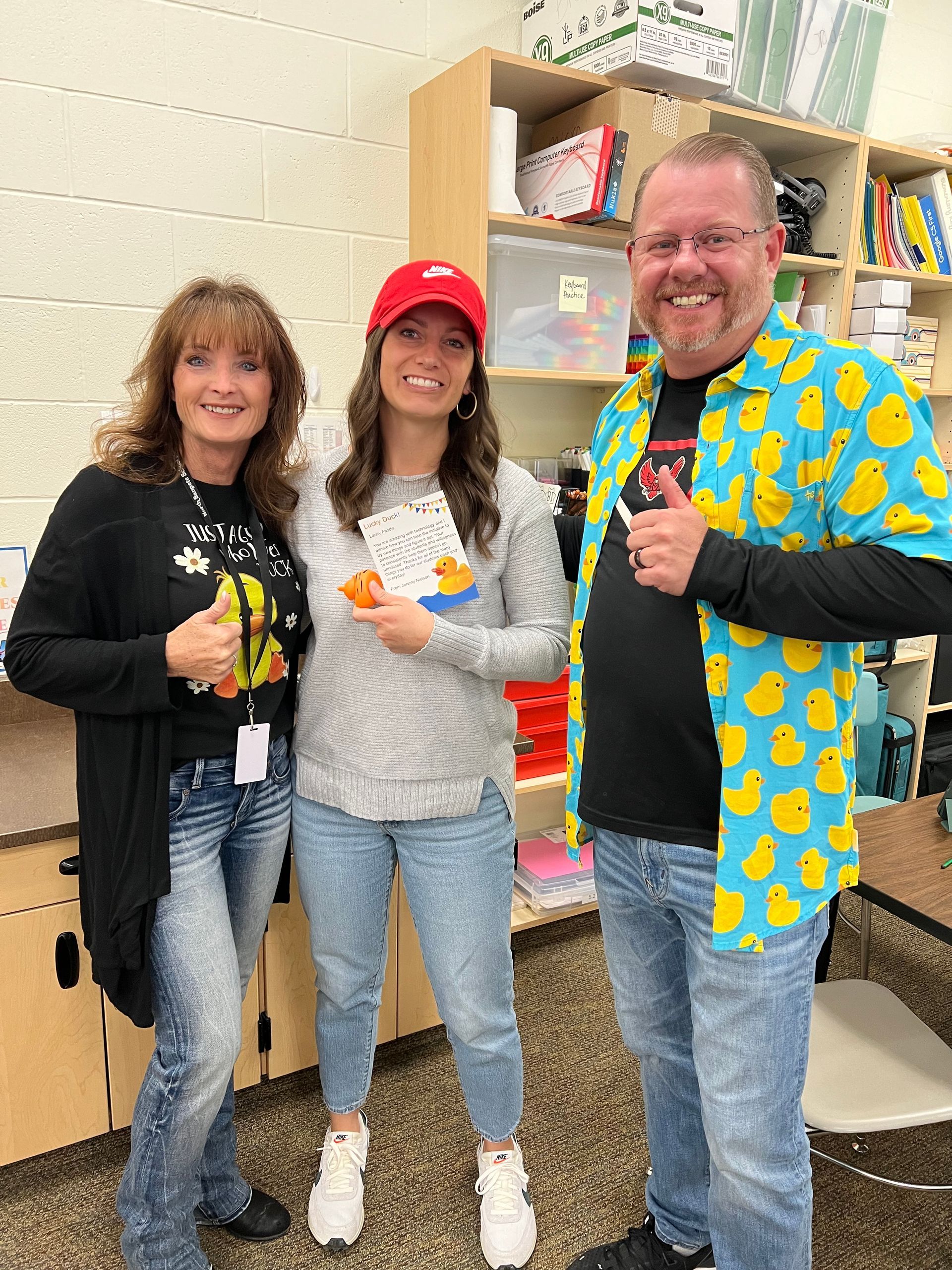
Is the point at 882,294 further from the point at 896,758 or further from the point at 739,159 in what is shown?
the point at 739,159

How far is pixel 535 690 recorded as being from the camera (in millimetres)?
2566

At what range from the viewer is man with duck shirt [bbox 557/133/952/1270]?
3.63 feet

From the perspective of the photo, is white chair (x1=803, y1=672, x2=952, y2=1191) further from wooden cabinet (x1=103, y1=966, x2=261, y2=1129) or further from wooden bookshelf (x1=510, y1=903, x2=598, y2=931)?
wooden cabinet (x1=103, y1=966, x2=261, y2=1129)

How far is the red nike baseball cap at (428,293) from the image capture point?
143 cm

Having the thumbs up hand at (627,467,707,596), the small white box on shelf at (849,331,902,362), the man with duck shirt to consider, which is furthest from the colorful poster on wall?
the small white box on shelf at (849,331,902,362)

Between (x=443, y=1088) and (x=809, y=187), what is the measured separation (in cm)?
294

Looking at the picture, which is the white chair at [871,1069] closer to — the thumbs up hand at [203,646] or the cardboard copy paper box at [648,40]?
the thumbs up hand at [203,646]

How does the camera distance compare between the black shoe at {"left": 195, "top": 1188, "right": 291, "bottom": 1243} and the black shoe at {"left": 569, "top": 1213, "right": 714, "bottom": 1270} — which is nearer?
the black shoe at {"left": 569, "top": 1213, "right": 714, "bottom": 1270}

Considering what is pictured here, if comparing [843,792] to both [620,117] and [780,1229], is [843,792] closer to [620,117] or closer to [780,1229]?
[780,1229]

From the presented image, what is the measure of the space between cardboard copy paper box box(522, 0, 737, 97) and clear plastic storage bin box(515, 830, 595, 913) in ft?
6.98

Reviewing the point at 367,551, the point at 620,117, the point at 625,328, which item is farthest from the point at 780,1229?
the point at 620,117

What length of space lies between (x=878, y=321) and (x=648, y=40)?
1.29 m

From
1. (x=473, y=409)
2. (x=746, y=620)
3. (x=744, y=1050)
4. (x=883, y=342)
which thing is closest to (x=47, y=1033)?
(x=744, y=1050)

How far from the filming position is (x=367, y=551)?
149 centimetres
